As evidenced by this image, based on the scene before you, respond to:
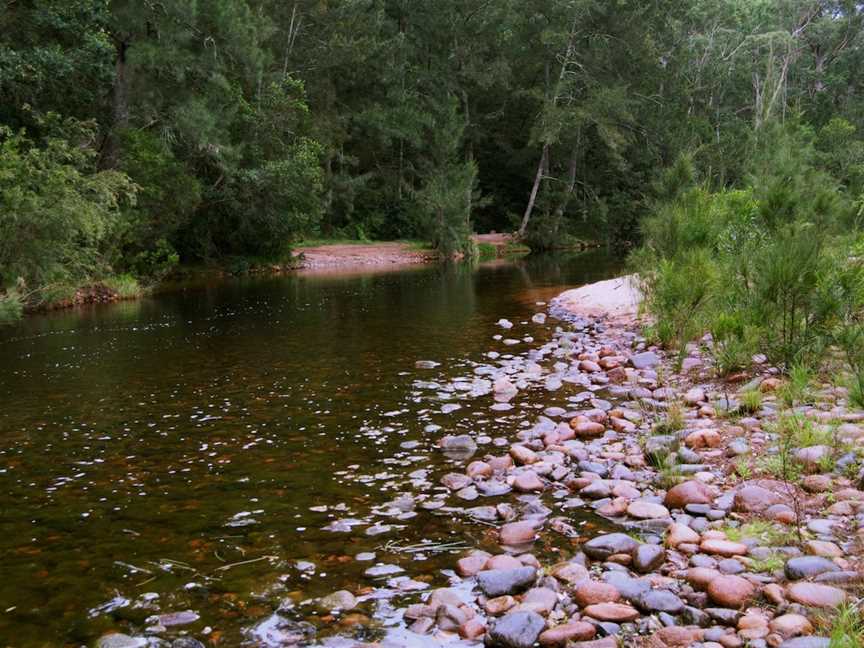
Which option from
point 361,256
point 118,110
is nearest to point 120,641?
point 118,110

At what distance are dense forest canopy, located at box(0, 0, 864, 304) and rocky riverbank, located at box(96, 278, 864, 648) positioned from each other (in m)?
10.8

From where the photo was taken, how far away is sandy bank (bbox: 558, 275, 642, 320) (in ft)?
45.9

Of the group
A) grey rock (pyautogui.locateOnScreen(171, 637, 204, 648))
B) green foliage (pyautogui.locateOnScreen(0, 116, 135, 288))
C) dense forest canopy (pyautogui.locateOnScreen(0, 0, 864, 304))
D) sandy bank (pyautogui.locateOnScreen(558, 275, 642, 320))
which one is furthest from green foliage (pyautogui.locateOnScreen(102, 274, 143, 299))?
grey rock (pyautogui.locateOnScreen(171, 637, 204, 648))

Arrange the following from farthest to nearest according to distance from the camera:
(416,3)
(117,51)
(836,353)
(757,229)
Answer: (416,3) → (117,51) → (757,229) → (836,353)

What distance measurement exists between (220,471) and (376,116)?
114 ft

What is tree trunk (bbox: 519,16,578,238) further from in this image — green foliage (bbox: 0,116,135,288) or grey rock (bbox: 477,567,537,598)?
grey rock (bbox: 477,567,537,598)

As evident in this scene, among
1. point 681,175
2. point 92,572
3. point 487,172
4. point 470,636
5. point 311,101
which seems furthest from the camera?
point 487,172

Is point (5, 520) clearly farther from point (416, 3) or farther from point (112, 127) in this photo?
point (416, 3)

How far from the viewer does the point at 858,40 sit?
5306 centimetres

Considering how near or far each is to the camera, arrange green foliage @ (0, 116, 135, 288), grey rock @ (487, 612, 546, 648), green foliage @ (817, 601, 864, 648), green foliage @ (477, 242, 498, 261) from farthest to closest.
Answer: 1. green foliage @ (477, 242, 498, 261)
2. green foliage @ (0, 116, 135, 288)
3. grey rock @ (487, 612, 546, 648)
4. green foliage @ (817, 601, 864, 648)

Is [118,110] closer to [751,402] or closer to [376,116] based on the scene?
[376,116]

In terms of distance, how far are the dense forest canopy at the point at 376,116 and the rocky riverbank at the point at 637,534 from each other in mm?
10773

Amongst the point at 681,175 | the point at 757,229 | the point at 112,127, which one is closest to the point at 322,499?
the point at 757,229

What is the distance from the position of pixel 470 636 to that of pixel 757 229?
8.83 metres
